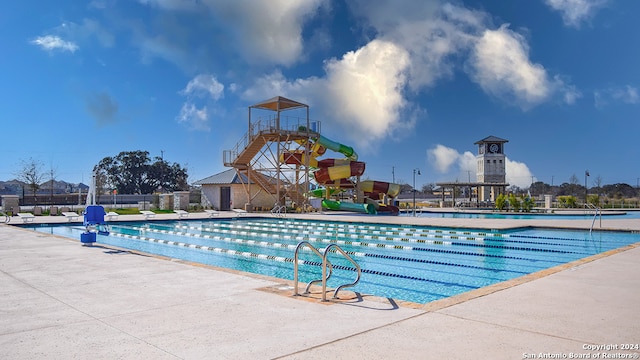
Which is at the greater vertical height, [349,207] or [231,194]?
[231,194]

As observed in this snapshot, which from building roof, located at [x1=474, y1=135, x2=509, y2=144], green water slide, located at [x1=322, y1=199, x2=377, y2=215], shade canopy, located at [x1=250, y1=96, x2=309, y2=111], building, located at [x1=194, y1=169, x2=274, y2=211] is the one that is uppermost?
building roof, located at [x1=474, y1=135, x2=509, y2=144]

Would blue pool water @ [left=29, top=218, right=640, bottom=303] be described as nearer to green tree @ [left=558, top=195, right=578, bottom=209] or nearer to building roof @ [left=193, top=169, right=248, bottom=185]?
building roof @ [left=193, top=169, right=248, bottom=185]

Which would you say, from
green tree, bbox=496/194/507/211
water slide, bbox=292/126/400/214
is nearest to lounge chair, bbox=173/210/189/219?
water slide, bbox=292/126/400/214

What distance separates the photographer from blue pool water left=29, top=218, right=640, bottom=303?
28.7 ft

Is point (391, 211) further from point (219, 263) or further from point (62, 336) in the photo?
point (62, 336)

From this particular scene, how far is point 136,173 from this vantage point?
57.9 m

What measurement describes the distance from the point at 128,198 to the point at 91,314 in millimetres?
48321

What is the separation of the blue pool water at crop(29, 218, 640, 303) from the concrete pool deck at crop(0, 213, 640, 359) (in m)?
2.24

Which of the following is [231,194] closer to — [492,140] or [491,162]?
[491,162]

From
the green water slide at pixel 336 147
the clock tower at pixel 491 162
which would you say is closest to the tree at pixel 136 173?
the green water slide at pixel 336 147

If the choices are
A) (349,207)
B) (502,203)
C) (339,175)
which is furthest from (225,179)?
(502,203)

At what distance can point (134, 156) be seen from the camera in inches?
2275

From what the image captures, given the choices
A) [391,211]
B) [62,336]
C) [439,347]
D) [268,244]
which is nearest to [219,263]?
[268,244]

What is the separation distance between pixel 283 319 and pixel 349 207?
79.9 feet
